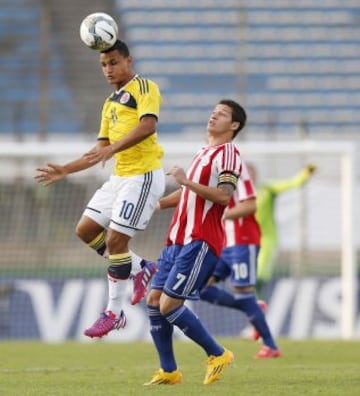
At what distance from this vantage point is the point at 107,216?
857cm

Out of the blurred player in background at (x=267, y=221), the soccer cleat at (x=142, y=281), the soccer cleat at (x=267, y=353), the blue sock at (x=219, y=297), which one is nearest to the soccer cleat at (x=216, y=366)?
the soccer cleat at (x=142, y=281)

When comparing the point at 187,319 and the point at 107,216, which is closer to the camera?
the point at 187,319

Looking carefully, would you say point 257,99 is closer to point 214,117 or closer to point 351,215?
point 351,215

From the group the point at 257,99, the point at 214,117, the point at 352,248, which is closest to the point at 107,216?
the point at 214,117

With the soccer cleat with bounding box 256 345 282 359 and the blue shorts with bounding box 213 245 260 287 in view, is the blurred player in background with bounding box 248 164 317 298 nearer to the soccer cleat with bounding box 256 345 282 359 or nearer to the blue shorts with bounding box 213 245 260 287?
the blue shorts with bounding box 213 245 260 287

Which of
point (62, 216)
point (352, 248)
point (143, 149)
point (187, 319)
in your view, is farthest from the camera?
point (62, 216)

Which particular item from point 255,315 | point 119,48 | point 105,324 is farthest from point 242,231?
point 119,48

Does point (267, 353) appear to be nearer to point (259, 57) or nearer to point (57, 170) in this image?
point (57, 170)

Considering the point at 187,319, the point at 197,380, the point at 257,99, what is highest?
the point at 257,99

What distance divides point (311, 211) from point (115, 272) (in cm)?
835

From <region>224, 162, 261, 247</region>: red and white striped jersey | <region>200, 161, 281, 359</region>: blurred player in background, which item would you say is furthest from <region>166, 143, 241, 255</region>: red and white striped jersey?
<region>224, 162, 261, 247</region>: red and white striped jersey

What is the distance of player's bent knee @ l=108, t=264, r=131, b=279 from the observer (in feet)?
28.0

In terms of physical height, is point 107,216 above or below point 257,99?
below

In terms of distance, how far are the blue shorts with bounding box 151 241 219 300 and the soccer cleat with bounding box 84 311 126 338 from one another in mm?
755
